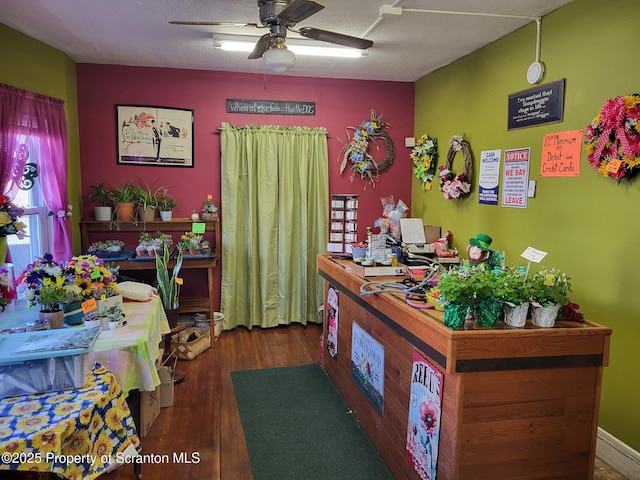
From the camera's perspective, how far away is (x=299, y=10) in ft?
7.48

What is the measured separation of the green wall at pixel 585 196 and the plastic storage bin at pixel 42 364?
2.71 m

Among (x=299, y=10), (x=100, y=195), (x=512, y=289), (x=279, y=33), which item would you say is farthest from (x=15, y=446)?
(x=100, y=195)

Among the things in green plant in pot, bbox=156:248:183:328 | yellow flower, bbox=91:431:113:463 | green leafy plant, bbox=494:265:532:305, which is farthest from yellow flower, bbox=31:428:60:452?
green plant in pot, bbox=156:248:183:328

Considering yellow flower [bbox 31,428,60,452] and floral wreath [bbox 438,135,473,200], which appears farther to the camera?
floral wreath [bbox 438,135,473,200]

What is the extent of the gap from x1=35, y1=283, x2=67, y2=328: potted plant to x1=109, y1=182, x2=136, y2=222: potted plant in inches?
86.6

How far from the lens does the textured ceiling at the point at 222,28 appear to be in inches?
116

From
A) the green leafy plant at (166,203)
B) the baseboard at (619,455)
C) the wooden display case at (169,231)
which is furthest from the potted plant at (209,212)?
the baseboard at (619,455)

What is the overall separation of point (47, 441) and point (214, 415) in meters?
1.65

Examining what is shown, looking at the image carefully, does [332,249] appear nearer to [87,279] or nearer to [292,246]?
[292,246]

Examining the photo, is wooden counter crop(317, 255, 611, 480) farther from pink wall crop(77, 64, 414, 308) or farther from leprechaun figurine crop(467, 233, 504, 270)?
pink wall crop(77, 64, 414, 308)

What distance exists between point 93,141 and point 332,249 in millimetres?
2676

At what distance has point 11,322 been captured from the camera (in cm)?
247

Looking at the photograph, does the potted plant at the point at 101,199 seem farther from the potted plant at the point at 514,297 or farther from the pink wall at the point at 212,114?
the potted plant at the point at 514,297

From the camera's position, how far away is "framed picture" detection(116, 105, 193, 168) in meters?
4.51
